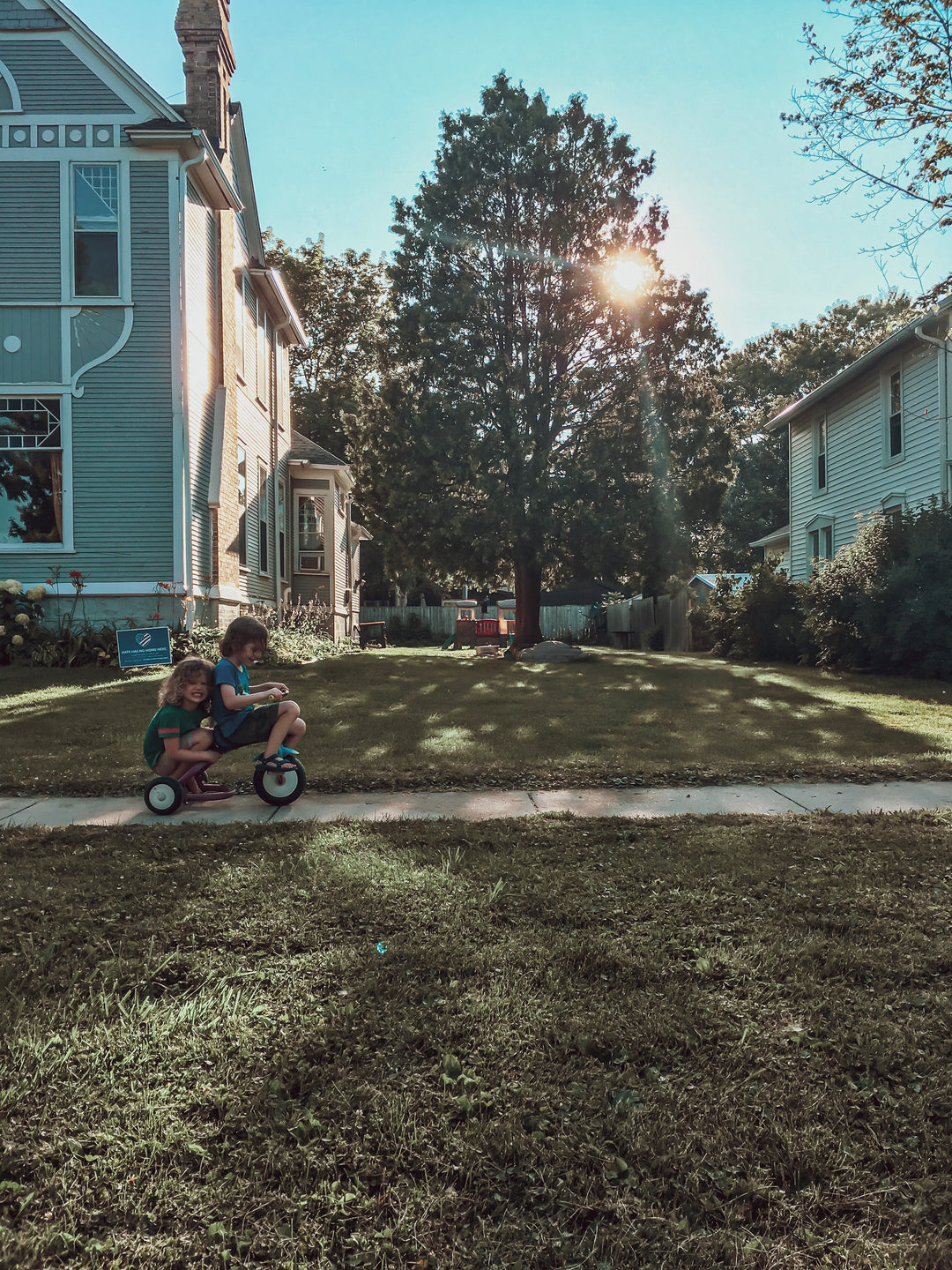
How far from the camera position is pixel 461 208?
20703 millimetres

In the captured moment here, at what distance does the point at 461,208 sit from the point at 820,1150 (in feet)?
72.2

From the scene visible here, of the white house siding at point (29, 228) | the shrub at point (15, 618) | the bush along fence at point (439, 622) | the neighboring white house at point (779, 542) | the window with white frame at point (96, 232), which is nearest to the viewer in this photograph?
the shrub at point (15, 618)

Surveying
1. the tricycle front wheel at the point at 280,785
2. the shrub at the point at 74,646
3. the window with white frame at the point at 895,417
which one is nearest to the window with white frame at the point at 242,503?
the shrub at the point at 74,646

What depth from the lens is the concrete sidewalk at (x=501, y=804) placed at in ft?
15.6

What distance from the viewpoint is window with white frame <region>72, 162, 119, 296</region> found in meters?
12.7

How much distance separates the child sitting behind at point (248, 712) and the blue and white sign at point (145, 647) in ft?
18.0

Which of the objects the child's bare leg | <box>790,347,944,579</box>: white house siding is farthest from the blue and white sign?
<box>790,347,944,579</box>: white house siding

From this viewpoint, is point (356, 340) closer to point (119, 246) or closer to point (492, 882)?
point (119, 246)

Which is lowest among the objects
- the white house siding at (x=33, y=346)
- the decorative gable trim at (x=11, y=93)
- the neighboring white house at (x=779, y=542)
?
the neighboring white house at (x=779, y=542)

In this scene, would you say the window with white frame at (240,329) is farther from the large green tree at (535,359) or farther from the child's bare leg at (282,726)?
the child's bare leg at (282,726)

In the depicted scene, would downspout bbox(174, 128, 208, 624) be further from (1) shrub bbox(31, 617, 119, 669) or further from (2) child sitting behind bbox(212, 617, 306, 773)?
(2) child sitting behind bbox(212, 617, 306, 773)

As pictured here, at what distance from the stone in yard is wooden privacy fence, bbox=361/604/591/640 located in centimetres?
1473

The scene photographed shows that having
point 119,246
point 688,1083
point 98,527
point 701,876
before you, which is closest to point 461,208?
point 119,246

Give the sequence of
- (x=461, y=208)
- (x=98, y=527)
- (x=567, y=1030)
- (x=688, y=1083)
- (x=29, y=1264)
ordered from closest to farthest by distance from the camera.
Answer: (x=29, y=1264) < (x=688, y=1083) < (x=567, y=1030) < (x=98, y=527) < (x=461, y=208)
